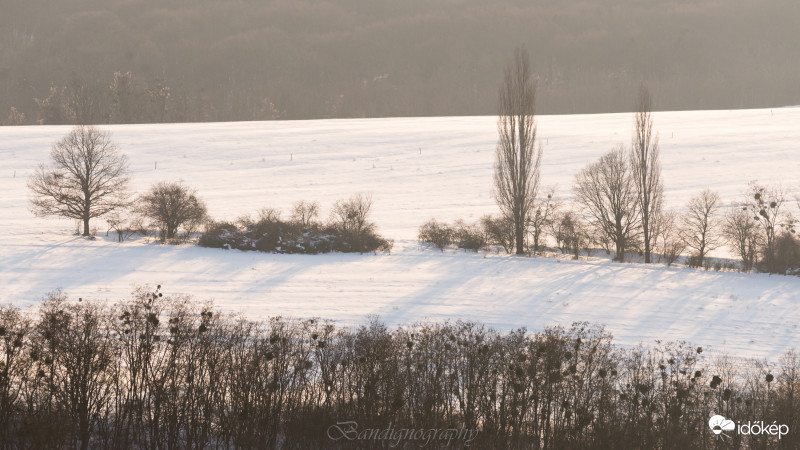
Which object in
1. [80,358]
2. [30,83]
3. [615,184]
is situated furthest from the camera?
[30,83]

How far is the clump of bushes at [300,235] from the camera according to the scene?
135ft

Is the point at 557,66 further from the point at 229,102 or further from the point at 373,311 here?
the point at 373,311

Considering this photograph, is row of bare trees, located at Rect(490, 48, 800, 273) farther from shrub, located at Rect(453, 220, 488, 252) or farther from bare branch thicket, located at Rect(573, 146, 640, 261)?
shrub, located at Rect(453, 220, 488, 252)

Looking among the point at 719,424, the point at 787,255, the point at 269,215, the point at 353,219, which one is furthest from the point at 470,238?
the point at 719,424

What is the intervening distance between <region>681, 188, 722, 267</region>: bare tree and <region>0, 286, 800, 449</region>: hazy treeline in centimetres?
1649

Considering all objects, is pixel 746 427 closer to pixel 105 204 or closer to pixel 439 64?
pixel 105 204

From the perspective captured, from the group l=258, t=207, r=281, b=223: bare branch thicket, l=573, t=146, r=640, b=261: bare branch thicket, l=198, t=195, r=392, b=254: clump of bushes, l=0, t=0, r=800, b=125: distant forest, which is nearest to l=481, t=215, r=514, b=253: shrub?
l=573, t=146, r=640, b=261: bare branch thicket

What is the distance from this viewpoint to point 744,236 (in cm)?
3894

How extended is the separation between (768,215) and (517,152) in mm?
15631

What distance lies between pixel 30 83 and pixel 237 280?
128949 mm

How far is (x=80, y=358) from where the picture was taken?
70.6ft

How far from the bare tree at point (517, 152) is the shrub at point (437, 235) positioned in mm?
3647

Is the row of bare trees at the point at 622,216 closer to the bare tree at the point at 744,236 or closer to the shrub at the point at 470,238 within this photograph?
the bare tree at the point at 744,236

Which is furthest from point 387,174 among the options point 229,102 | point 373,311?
point 229,102
